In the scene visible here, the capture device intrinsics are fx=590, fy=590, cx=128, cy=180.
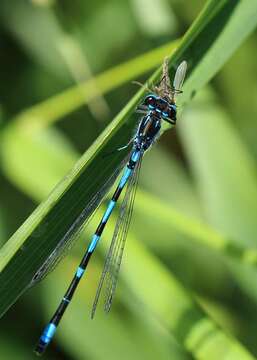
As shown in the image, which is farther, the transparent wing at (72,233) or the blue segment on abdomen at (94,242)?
the blue segment on abdomen at (94,242)

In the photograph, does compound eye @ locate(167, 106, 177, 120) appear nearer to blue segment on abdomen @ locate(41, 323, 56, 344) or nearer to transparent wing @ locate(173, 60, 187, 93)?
transparent wing @ locate(173, 60, 187, 93)

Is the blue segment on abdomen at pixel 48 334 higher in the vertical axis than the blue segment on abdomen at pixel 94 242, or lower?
lower

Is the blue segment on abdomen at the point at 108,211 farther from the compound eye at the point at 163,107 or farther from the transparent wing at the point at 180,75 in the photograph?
the transparent wing at the point at 180,75

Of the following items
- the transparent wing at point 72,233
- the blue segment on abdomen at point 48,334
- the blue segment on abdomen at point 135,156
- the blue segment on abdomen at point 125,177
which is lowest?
the blue segment on abdomen at point 48,334

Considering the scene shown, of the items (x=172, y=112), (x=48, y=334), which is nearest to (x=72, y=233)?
(x=48, y=334)

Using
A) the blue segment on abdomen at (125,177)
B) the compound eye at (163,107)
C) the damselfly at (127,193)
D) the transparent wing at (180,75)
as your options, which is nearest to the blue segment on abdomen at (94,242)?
the damselfly at (127,193)

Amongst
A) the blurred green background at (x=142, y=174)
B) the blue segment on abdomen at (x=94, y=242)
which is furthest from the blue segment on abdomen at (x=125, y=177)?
the blue segment on abdomen at (x=94, y=242)

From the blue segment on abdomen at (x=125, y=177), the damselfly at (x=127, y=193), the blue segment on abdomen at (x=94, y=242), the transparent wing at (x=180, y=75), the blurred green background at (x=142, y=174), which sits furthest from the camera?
the blurred green background at (x=142, y=174)

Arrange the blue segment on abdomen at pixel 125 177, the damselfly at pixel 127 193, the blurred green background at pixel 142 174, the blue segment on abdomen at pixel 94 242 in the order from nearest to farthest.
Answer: the damselfly at pixel 127 193 < the blue segment on abdomen at pixel 94 242 < the blue segment on abdomen at pixel 125 177 < the blurred green background at pixel 142 174
